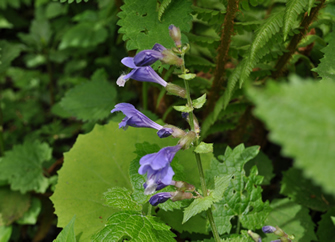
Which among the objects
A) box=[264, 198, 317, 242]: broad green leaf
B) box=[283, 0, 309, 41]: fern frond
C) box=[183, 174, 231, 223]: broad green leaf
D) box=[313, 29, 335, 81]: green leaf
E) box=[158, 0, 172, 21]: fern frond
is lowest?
box=[264, 198, 317, 242]: broad green leaf

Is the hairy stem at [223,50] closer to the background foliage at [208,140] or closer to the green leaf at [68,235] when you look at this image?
the background foliage at [208,140]

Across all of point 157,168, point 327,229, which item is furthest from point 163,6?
point 327,229

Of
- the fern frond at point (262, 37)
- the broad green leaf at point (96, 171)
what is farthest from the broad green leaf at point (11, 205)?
the fern frond at point (262, 37)

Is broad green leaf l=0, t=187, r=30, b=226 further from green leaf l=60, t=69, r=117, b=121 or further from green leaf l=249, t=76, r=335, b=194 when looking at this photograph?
green leaf l=249, t=76, r=335, b=194

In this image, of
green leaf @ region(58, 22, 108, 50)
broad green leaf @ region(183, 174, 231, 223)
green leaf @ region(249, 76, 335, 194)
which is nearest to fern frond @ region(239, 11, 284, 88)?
broad green leaf @ region(183, 174, 231, 223)

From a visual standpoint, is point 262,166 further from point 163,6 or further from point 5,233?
point 5,233
